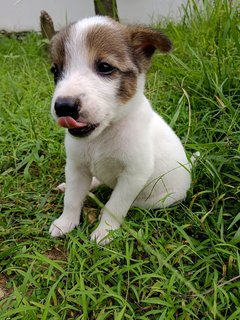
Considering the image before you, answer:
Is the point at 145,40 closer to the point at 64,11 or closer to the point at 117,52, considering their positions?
the point at 117,52

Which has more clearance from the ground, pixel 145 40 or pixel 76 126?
pixel 145 40

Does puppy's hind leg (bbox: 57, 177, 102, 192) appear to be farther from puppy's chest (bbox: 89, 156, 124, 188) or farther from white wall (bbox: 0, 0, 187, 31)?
white wall (bbox: 0, 0, 187, 31)

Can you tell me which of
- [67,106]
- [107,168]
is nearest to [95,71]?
[67,106]

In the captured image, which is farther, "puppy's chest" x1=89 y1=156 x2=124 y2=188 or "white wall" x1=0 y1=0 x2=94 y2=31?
"white wall" x1=0 y1=0 x2=94 y2=31

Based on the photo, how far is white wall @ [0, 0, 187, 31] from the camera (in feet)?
28.1

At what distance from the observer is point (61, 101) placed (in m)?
2.53

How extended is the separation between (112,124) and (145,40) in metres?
0.62

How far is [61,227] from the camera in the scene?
11.1 ft

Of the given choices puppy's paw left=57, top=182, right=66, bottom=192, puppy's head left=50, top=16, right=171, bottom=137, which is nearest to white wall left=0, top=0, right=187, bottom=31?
puppy's paw left=57, top=182, right=66, bottom=192

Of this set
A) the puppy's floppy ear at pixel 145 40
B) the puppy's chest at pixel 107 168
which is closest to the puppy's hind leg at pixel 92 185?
the puppy's chest at pixel 107 168

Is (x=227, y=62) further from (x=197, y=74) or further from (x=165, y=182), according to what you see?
(x=165, y=182)

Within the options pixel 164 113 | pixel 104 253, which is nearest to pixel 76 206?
pixel 104 253

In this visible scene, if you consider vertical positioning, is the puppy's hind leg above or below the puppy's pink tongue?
below

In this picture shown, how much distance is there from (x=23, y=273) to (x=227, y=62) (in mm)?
3124
